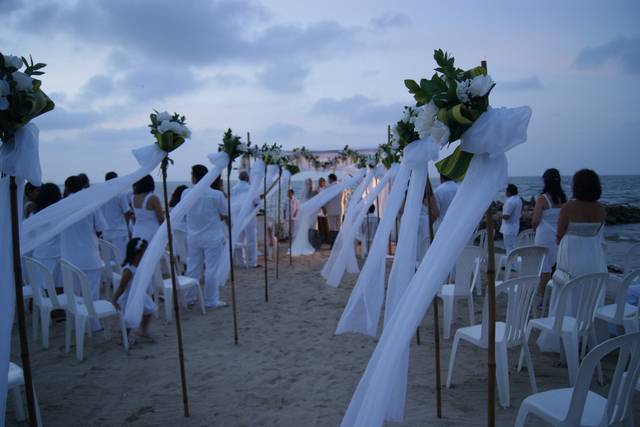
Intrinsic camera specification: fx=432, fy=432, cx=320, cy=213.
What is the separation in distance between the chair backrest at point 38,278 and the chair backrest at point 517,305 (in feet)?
13.6

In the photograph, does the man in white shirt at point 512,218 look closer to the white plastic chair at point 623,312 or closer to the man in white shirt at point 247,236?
the white plastic chair at point 623,312

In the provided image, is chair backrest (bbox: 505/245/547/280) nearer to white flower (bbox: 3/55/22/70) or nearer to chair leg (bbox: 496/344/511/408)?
chair leg (bbox: 496/344/511/408)

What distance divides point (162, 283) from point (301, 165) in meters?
6.50

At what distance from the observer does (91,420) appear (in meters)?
3.27

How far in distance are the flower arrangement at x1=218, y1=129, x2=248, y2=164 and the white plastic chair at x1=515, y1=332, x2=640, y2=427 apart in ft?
12.0

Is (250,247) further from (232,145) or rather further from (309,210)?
(232,145)

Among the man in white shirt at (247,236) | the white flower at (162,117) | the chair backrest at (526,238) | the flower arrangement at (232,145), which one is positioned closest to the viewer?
the white flower at (162,117)

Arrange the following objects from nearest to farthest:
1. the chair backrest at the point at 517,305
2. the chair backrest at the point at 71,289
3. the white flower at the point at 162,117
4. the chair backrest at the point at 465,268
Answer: the chair backrest at the point at 517,305
the white flower at the point at 162,117
the chair backrest at the point at 71,289
the chair backrest at the point at 465,268

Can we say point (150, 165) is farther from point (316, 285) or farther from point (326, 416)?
point (316, 285)

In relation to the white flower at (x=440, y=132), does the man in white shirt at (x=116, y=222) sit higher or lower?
lower

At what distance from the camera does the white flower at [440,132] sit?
2.02 m

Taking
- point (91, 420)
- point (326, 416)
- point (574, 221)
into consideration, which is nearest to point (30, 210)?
point (91, 420)

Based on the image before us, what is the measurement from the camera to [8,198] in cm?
231

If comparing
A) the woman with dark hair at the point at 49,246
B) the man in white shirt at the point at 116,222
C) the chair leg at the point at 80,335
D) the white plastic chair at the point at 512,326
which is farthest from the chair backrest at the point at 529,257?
the man in white shirt at the point at 116,222
